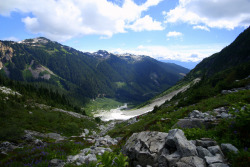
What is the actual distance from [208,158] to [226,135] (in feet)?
7.83

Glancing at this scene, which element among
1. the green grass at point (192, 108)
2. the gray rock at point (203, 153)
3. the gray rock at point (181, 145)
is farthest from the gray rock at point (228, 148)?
the green grass at point (192, 108)

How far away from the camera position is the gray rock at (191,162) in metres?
4.59

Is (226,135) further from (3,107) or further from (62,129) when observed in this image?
(3,107)

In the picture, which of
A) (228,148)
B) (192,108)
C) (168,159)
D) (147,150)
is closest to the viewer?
(228,148)

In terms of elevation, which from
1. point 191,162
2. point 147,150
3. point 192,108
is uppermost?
point 191,162

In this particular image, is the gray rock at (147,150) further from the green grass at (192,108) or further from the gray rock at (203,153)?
the green grass at (192,108)

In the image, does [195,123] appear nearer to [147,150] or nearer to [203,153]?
[203,153]

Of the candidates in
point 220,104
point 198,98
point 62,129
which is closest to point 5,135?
point 62,129

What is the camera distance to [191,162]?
4.73m

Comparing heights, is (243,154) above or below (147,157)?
above

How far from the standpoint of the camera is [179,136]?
6.11 m

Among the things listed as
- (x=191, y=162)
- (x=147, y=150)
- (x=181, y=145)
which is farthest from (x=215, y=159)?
(x=147, y=150)

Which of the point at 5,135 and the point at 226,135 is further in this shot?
the point at 5,135

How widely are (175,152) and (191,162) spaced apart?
1030mm
